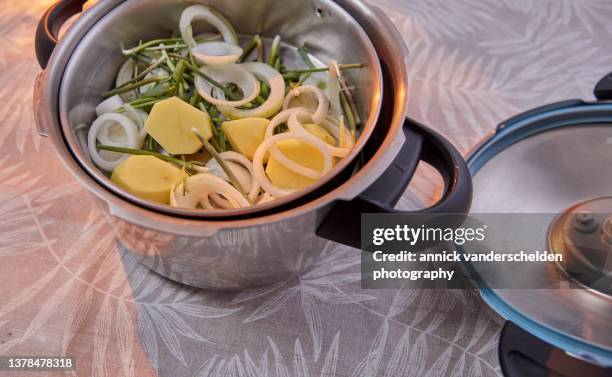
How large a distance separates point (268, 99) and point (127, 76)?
19 cm

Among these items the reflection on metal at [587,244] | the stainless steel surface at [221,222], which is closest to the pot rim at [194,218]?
the stainless steel surface at [221,222]

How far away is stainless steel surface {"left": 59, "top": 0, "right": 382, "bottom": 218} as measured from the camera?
2.04 feet

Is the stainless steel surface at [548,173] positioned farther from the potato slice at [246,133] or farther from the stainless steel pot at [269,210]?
the potato slice at [246,133]

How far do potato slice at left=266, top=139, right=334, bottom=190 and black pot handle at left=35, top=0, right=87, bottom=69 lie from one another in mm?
282

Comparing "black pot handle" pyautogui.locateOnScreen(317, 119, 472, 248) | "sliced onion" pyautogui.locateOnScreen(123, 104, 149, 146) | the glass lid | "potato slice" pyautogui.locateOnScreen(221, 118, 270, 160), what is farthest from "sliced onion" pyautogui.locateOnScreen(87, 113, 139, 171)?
the glass lid

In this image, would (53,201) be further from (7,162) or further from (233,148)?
(233,148)

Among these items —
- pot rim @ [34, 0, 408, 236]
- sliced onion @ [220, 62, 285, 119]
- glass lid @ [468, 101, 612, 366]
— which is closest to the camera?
pot rim @ [34, 0, 408, 236]

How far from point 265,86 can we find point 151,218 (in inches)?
11.7

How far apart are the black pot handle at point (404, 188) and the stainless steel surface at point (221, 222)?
0.06ft

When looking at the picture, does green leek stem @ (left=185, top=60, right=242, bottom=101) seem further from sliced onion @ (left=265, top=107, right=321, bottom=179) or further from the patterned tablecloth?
the patterned tablecloth

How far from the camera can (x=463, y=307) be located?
649mm

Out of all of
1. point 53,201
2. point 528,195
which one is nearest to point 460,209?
point 528,195

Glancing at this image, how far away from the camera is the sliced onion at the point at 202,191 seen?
583 mm

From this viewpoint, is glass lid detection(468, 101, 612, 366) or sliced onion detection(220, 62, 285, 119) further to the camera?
sliced onion detection(220, 62, 285, 119)
